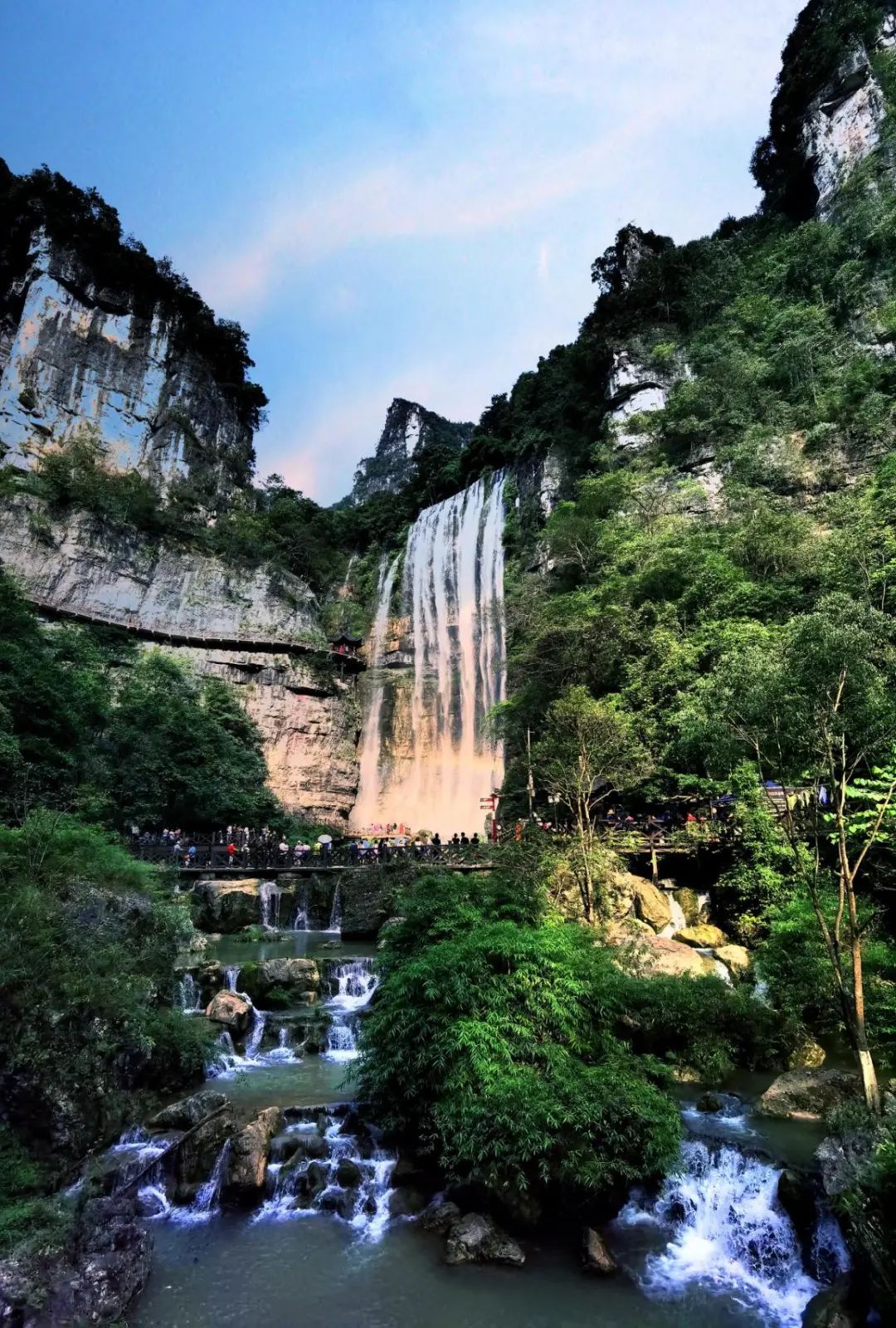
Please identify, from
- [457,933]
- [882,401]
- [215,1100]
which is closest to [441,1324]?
[457,933]

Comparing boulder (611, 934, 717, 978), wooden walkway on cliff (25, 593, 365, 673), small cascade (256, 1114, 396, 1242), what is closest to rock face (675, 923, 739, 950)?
boulder (611, 934, 717, 978)

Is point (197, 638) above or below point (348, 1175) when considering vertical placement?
above

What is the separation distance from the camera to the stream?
539 cm

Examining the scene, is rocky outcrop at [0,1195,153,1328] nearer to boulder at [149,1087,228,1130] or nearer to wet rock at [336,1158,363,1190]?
boulder at [149,1087,228,1130]

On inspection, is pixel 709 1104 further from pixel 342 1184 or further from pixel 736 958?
pixel 342 1184

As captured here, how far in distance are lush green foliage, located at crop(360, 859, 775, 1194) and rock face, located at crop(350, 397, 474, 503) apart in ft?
213

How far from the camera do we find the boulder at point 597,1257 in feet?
18.9

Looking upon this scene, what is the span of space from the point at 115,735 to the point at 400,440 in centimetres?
5616

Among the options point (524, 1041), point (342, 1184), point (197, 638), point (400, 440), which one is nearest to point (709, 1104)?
point (524, 1041)

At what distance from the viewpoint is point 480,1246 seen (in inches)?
235

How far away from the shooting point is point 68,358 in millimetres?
35562

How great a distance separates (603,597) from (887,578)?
7209 millimetres

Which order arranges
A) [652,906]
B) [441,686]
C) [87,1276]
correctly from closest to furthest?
[87,1276]
[652,906]
[441,686]

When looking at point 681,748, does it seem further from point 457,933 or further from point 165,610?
point 165,610
